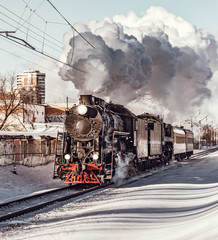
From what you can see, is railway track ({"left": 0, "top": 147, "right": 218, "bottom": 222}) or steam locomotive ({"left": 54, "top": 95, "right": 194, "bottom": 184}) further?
steam locomotive ({"left": 54, "top": 95, "right": 194, "bottom": 184})

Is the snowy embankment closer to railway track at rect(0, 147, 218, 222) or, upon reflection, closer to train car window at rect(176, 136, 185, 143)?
railway track at rect(0, 147, 218, 222)

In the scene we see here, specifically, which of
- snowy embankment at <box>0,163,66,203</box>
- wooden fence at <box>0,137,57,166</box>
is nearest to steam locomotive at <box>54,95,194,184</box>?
snowy embankment at <box>0,163,66,203</box>

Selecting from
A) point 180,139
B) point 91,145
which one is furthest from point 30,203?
point 180,139

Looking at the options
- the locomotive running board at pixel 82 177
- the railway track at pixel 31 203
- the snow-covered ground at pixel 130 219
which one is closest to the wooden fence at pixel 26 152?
the locomotive running board at pixel 82 177

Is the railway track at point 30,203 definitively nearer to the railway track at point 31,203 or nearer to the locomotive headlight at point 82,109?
the railway track at point 31,203

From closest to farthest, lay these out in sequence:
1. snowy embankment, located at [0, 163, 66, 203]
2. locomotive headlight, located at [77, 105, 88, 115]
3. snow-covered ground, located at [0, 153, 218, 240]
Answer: snow-covered ground, located at [0, 153, 218, 240] → locomotive headlight, located at [77, 105, 88, 115] → snowy embankment, located at [0, 163, 66, 203]

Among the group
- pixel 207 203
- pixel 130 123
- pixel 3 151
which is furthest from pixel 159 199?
pixel 3 151

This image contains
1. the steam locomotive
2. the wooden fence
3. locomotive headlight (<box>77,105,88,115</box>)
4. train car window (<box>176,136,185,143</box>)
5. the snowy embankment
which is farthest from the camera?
train car window (<box>176,136,185,143</box>)

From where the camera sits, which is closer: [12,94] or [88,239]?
[88,239]

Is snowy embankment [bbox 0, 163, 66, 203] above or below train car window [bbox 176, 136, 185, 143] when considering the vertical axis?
below

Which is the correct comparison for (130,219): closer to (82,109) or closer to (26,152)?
(82,109)

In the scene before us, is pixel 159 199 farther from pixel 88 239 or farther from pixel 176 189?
pixel 88 239

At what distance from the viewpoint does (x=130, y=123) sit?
1664 cm

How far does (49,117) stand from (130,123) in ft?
175
